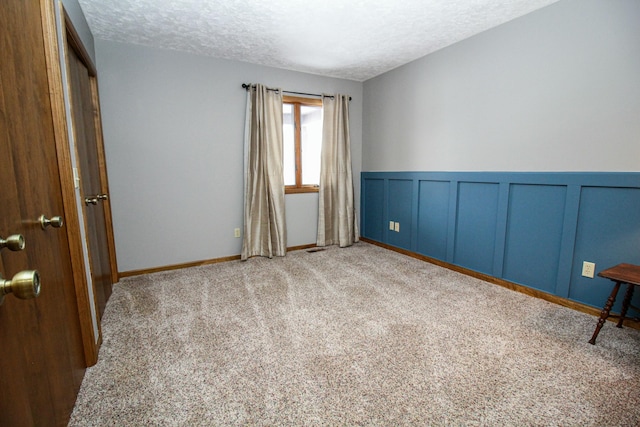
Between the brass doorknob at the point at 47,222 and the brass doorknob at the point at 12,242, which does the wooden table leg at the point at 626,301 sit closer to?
the brass doorknob at the point at 12,242

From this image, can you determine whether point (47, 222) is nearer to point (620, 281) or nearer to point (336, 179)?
point (620, 281)

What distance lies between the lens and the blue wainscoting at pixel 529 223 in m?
2.07

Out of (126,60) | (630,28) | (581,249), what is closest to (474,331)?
(581,249)

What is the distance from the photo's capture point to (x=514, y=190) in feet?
8.59

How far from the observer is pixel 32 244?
3.43 feet

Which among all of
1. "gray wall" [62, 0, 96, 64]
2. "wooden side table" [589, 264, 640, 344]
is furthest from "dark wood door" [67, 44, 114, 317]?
"wooden side table" [589, 264, 640, 344]

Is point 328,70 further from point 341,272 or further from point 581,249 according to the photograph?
point 581,249

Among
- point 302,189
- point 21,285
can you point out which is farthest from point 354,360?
point 302,189

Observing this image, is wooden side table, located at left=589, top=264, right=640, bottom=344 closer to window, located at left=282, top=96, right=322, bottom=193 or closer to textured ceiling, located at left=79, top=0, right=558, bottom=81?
textured ceiling, located at left=79, top=0, right=558, bottom=81

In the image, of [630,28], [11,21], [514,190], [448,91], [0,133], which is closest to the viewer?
[0,133]

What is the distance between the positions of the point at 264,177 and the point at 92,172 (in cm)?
170

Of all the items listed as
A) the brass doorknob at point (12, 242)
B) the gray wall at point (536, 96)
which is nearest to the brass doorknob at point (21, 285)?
the brass doorknob at point (12, 242)

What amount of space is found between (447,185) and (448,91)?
0.98 meters

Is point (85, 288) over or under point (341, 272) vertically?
over
